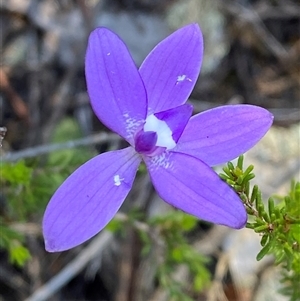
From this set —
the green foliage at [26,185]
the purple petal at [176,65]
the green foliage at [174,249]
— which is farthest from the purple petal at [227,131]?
the green foliage at [174,249]

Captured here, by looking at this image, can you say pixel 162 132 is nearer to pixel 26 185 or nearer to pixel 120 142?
pixel 26 185

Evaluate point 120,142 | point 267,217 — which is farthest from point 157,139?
point 120,142

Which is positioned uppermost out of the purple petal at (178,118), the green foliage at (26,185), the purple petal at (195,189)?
the purple petal at (178,118)

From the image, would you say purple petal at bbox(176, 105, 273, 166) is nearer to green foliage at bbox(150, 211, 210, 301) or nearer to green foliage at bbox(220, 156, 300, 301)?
green foliage at bbox(220, 156, 300, 301)

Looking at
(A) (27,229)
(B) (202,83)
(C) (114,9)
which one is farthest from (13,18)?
(A) (27,229)

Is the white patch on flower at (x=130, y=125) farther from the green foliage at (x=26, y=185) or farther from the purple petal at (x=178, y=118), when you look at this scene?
the green foliage at (x=26, y=185)

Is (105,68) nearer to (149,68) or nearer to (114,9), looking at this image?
(149,68)
